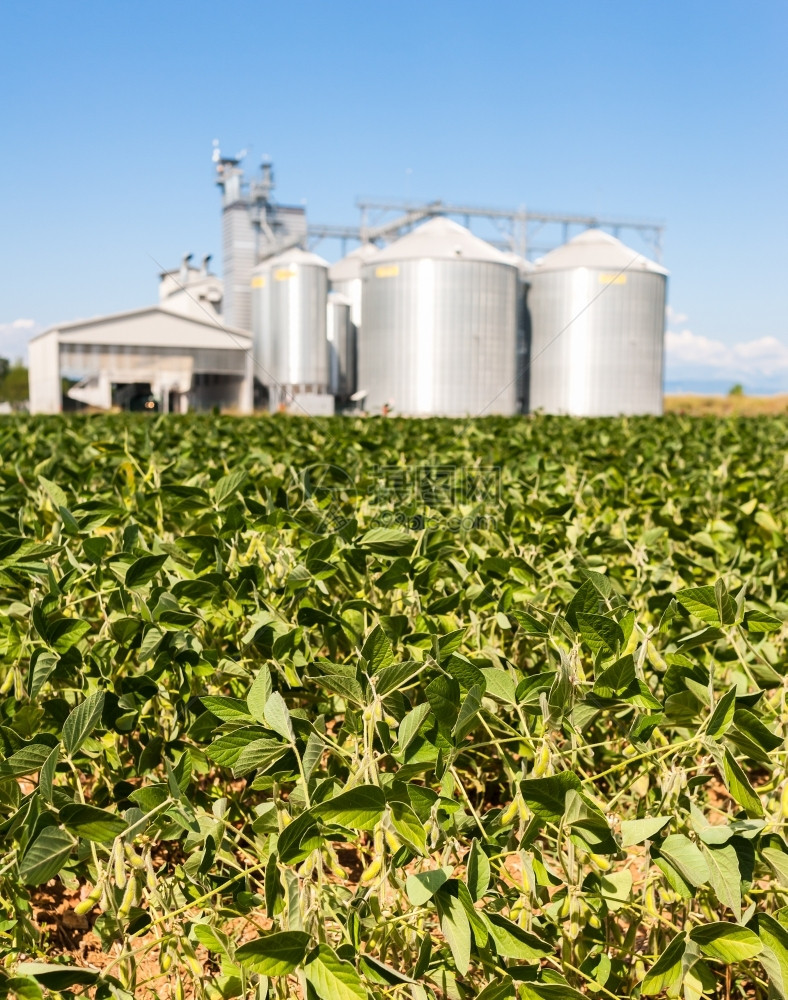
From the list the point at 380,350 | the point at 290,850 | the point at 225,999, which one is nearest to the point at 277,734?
the point at 290,850

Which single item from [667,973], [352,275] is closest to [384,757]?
[667,973]

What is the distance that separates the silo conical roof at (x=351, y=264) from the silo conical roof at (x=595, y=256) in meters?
10.0

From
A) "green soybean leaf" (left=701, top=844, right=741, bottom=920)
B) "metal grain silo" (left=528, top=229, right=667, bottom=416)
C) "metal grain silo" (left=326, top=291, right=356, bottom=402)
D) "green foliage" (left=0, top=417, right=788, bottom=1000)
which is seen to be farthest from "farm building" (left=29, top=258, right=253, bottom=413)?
"green soybean leaf" (left=701, top=844, right=741, bottom=920)

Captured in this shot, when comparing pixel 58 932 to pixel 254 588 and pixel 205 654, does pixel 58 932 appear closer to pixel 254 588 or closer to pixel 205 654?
pixel 205 654

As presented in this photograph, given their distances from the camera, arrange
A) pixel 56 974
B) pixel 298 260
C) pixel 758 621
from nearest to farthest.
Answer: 1. pixel 56 974
2. pixel 758 621
3. pixel 298 260

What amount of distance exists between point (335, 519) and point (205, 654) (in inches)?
39.4

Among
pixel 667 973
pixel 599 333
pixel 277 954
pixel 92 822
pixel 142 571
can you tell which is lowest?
pixel 667 973

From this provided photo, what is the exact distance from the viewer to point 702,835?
1285 millimetres

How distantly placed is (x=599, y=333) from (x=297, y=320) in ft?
40.4

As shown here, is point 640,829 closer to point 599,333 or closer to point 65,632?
point 65,632

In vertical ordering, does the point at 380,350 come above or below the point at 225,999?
above

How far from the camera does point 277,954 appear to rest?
44.1 inches

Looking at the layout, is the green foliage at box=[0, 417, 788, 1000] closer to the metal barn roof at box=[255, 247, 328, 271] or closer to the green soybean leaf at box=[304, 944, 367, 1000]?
the green soybean leaf at box=[304, 944, 367, 1000]

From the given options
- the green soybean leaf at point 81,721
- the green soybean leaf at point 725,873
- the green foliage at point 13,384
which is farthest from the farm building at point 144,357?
the green foliage at point 13,384
